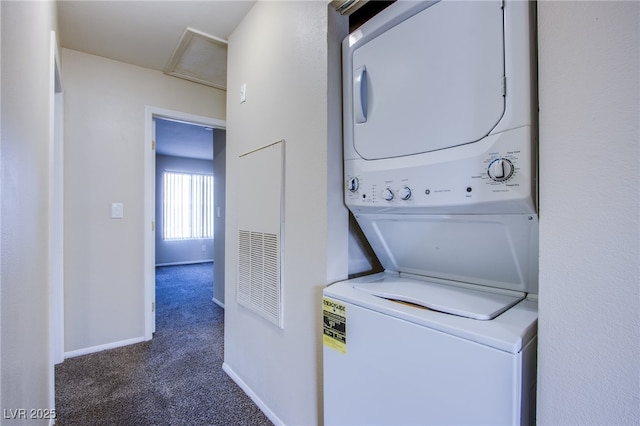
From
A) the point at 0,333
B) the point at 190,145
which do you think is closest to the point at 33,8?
the point at 0,333

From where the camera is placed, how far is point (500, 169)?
29.2 inches

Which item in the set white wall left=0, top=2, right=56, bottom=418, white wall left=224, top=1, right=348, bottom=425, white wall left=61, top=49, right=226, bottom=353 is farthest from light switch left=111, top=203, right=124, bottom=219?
white wall left=224, top=1, right=348, bottom=425

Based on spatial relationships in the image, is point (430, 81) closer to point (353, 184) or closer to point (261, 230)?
point (353, 184)

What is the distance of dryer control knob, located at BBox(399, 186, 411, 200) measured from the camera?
0.95 m

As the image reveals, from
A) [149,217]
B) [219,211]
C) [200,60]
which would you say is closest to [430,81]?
[200,60]

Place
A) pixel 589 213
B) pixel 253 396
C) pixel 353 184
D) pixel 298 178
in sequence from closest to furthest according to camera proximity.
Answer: pixel 589 213, pixel 353 184, pixel 298 178, pixel 253 396

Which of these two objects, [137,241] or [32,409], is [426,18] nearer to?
[32,409]

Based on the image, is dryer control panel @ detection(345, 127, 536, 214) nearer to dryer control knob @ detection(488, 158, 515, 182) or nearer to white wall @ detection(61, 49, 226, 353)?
dryer control knob @ detection(488, 158, 515, 182)

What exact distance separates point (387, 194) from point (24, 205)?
118 centimetres

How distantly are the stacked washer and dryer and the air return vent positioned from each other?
497mm

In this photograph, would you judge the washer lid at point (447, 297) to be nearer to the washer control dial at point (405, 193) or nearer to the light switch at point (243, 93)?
the washer control dial at point (405, 193)

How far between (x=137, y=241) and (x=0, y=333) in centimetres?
219

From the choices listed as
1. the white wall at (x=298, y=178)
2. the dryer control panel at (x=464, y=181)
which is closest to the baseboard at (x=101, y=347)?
the white wall at (x=298, y=178)

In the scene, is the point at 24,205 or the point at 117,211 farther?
the point at 117,211
